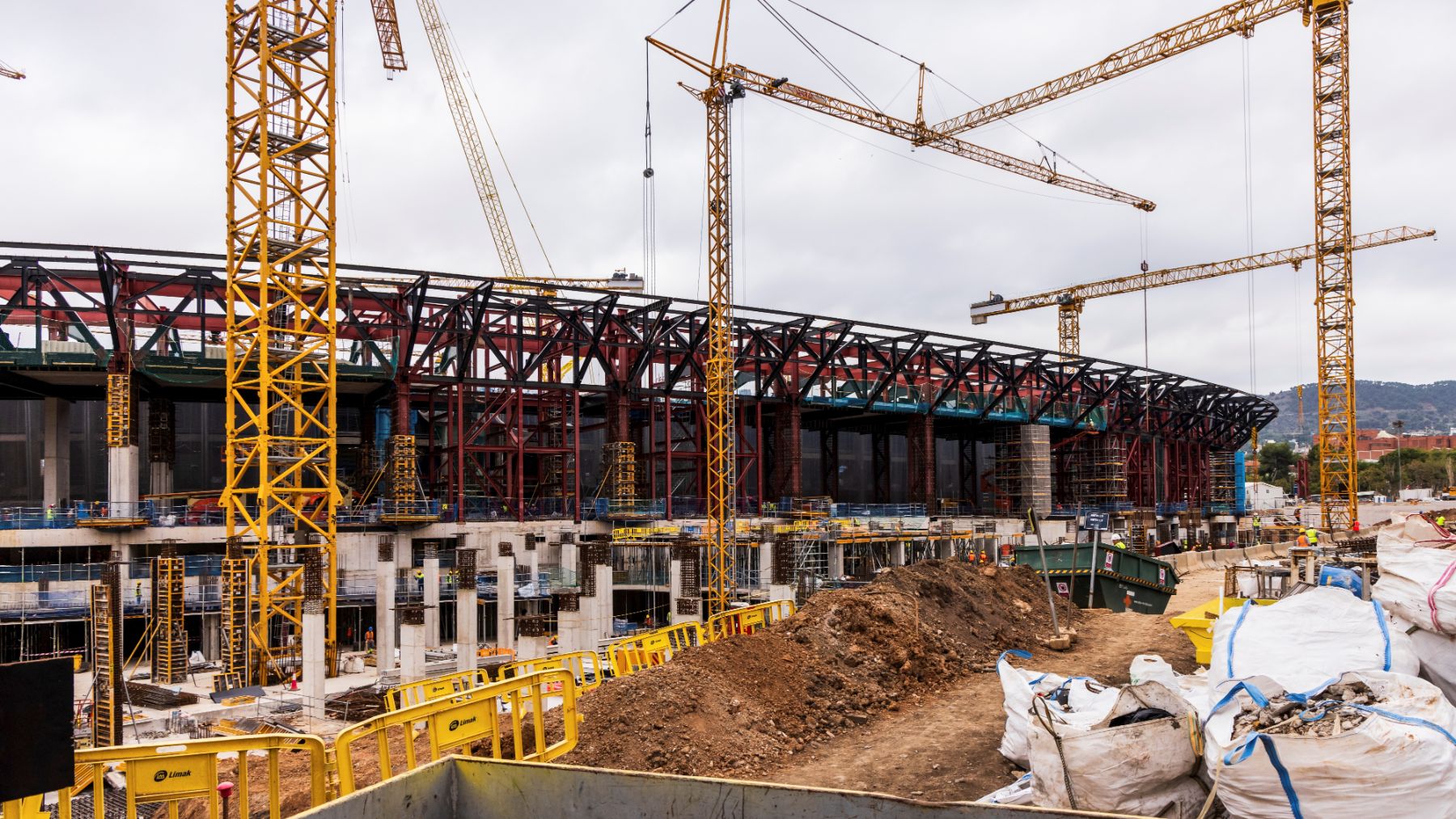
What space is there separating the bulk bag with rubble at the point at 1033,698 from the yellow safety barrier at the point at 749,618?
1029cm

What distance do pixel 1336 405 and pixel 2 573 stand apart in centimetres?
6434

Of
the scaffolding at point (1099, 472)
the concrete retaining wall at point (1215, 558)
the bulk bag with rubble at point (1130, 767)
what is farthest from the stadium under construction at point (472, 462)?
the bulk bag with rubble at point (1130, 767)

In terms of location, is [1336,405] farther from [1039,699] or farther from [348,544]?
[1039,699]

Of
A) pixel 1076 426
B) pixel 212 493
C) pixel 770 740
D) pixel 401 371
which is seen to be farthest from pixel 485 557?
pixel 1076 426

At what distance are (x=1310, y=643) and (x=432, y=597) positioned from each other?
89.7 ft

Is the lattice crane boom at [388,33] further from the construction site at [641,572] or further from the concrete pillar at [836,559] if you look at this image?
the concrete pillar at [836,559]

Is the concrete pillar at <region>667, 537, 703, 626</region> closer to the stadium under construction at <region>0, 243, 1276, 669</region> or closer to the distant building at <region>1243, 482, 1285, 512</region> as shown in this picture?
the stadium under construction at <region>0, 243, 1276, 669</region>

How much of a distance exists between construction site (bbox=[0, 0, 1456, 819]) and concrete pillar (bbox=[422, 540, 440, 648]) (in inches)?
5.8

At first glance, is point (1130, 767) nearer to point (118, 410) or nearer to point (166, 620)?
point (166, 620)

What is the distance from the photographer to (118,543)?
124 feet

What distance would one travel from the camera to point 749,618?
955 inches

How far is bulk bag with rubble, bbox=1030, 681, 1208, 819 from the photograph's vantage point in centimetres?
749

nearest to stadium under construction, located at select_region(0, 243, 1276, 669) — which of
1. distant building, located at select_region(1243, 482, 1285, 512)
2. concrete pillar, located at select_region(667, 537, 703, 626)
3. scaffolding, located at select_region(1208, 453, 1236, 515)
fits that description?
concrete pillar, located at select_region(667, 537, 703, 626)

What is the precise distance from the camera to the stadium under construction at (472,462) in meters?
Result: 33.4
